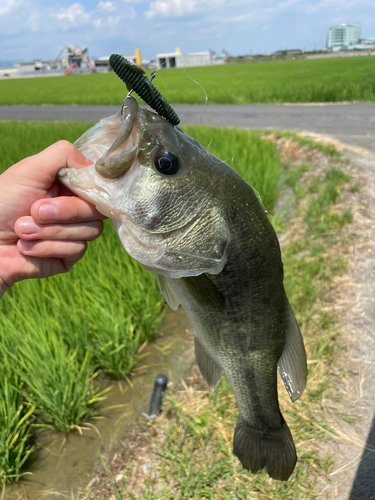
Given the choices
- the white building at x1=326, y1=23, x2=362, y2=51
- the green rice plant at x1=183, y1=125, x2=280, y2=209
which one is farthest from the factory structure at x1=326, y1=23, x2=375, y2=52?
the green rice plant at x1=183, y1=125, x2=280, y2=209

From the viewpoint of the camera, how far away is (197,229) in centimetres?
112

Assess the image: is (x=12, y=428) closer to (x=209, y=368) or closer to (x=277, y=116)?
(x=209, y=368)

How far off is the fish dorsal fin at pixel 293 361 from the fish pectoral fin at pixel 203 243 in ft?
1.59

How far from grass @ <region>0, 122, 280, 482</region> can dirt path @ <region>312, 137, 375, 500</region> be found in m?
1.68

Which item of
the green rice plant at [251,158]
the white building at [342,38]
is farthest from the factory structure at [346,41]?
the green rice plant at [251,158]

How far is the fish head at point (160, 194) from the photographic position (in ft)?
3.52

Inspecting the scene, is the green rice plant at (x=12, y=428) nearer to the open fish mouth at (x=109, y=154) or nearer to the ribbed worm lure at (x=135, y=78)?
the open fish mouth at (x=109, y=154)

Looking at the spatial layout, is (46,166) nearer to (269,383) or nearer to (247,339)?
(247,339)

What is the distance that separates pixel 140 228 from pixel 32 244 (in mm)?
562

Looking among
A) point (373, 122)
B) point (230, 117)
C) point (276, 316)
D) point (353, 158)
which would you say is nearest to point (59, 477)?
point (276, 316)

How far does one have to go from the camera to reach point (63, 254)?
143cm

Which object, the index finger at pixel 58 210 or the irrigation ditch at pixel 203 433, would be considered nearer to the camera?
the index finger at pixel 58 210

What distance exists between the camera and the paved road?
9.73m

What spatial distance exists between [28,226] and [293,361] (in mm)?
1163
